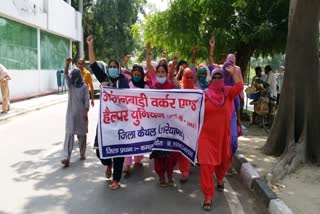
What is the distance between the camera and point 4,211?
15.2 ft

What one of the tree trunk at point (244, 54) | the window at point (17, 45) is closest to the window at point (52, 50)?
the window at point (17, 45)

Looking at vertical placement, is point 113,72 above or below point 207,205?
above

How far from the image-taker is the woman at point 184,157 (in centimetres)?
583

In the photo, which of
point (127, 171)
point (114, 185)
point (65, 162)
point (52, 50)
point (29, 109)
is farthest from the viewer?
point (52, 50)

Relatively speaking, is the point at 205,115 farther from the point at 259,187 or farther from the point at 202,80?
the point at 202,80

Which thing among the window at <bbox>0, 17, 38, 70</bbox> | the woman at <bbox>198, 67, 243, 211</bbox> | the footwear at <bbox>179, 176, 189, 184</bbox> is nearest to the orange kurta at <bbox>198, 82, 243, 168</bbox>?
the woman at <bbox>198, 67, 243, 211</bbox>

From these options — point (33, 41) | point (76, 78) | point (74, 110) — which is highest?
point (33, 41)

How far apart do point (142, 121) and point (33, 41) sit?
16575mm

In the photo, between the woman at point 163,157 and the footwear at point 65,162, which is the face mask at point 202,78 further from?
the footwear at point 65,162

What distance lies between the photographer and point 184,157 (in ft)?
19.4

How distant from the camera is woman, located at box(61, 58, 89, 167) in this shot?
22.1ft

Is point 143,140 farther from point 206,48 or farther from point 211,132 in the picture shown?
point 206,48

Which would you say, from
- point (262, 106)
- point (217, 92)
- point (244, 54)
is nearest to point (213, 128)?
point (217, 92)

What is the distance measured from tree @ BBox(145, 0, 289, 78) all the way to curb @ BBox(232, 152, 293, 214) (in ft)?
18.0
